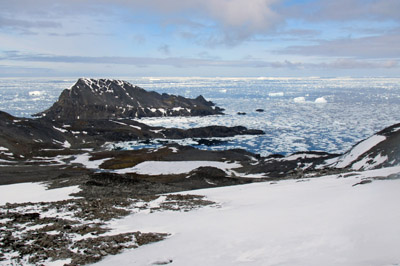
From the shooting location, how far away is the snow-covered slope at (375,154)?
38.0 metres

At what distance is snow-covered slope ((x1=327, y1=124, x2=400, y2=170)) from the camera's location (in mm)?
37956

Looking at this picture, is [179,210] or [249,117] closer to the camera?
[179,210]

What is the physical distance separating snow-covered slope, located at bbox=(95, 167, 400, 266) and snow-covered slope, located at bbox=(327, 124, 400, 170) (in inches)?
944

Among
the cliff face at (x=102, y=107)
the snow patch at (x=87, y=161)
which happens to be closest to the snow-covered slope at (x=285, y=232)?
the snow patch at (x=87, y=161)

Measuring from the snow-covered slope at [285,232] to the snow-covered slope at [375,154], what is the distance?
23989 mm

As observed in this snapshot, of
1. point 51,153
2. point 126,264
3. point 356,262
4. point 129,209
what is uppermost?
point 356,262

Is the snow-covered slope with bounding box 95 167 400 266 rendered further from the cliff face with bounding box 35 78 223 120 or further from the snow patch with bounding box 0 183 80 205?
the cliff face with bounding box 35 78 223 120

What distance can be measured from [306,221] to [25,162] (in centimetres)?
7136

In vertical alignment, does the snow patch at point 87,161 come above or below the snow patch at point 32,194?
below

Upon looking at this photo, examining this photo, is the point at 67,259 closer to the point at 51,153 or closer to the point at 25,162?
the point at 25,162

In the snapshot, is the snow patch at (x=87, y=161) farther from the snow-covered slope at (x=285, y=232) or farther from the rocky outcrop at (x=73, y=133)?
the snow-covered slope at (x=285, y=232)

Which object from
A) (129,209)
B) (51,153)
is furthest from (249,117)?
(129,209)

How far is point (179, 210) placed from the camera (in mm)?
18047

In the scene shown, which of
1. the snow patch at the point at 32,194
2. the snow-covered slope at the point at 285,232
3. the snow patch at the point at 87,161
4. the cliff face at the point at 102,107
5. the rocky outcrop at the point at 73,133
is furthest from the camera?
the cliff face at the point at 102,107
